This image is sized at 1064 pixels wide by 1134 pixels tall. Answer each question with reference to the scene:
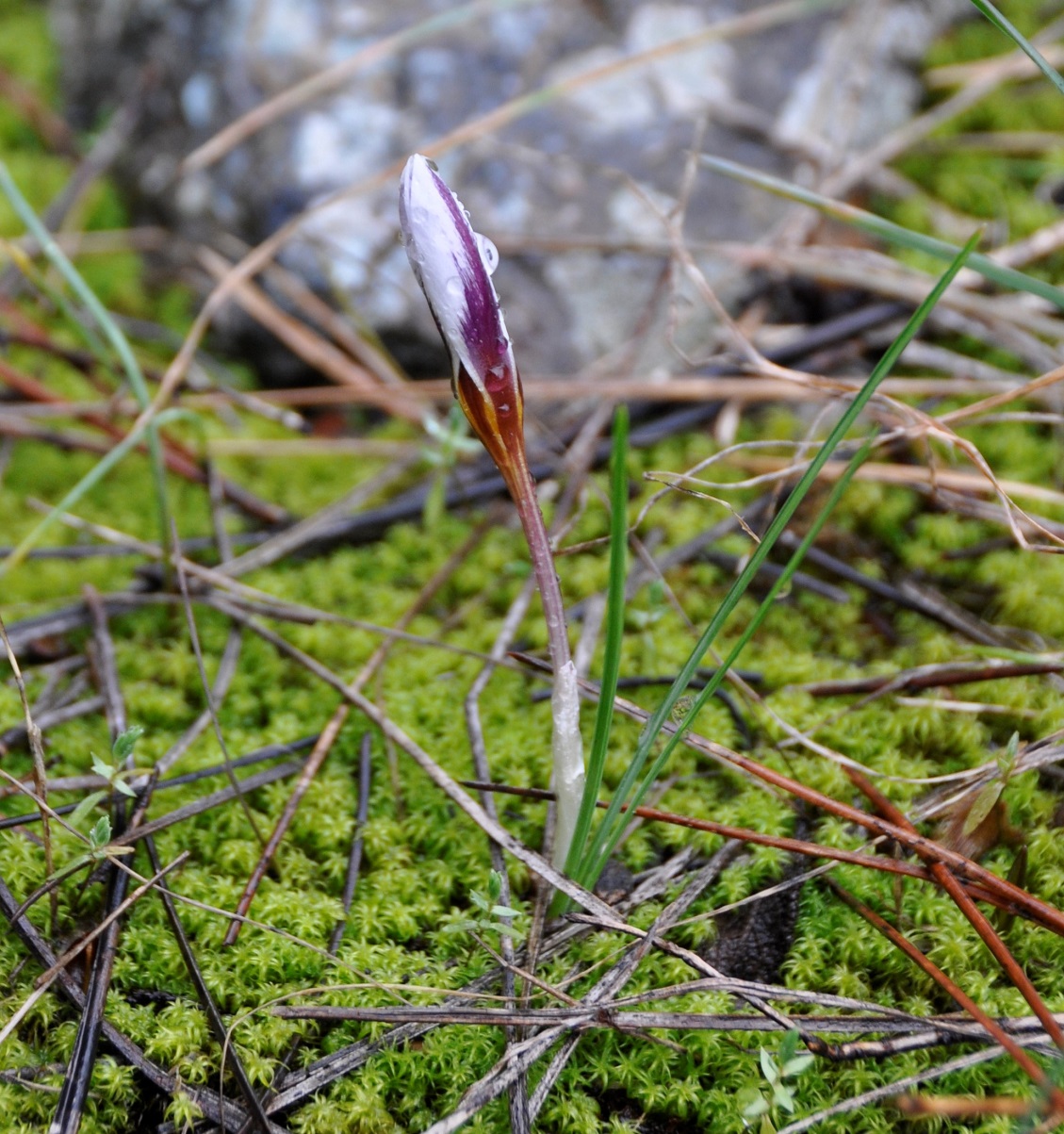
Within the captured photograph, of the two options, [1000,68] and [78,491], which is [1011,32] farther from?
[1000,68]

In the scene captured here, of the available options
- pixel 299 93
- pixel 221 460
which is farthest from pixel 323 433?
pixel 299 93

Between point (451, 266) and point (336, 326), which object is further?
point (336, 326)

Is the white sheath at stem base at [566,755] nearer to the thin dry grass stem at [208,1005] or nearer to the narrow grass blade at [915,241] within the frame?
the thin dry grass stem at [208,1005]

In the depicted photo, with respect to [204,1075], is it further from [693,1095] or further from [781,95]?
[781,95]

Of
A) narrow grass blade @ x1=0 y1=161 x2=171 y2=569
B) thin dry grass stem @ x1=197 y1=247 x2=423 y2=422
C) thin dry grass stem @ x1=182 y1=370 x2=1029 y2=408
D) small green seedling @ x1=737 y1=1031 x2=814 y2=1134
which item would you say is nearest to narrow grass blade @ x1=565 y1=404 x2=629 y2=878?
small green seedling @ x1=737 y1=1031 x2=814 y2=1134

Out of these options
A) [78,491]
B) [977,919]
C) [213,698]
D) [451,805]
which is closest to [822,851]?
[977,919]

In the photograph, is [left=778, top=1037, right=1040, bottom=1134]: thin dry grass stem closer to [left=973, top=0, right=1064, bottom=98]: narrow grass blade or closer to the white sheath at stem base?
the white sheath at stem base

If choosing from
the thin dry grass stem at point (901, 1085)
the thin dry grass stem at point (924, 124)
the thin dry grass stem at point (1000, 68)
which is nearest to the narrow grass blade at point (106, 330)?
→ the thin dry grass stem at point (901, 1085)
